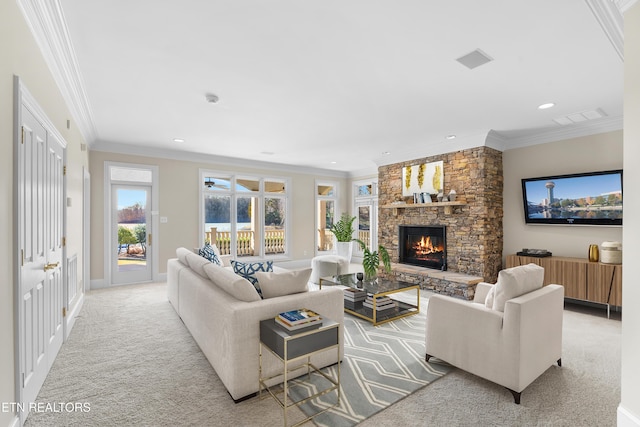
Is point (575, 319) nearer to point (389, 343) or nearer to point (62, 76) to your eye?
point (389, 343)

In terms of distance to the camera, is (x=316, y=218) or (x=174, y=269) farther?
(x=316, y=218)

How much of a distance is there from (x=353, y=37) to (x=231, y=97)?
171 centimetres

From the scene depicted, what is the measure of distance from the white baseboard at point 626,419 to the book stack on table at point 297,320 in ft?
6.17

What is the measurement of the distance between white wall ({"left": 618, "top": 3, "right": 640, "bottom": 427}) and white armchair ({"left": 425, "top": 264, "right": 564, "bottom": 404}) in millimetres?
513

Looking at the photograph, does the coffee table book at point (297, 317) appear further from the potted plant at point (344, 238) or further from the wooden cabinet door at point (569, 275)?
the potted plant at point (344, 238)

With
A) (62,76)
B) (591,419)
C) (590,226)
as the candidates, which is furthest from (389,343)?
(62,76)

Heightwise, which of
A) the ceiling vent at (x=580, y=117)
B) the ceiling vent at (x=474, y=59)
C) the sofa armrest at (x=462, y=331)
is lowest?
the sofa armrest at (x=462, y=331)

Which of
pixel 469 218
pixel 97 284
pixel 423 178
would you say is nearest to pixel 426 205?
pixel 423 178

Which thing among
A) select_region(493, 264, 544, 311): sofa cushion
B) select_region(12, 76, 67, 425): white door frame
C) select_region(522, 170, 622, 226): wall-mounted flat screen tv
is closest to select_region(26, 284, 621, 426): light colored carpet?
select_region(12, 76, 67, 425): white door frame

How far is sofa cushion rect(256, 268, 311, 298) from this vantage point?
258cm

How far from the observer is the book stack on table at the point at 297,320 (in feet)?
6.86

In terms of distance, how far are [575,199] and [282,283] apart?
4644 mm

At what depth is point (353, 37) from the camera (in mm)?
2404

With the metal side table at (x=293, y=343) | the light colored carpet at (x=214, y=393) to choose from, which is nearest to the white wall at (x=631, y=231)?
the light colored carpet at (x=214, y=393)
